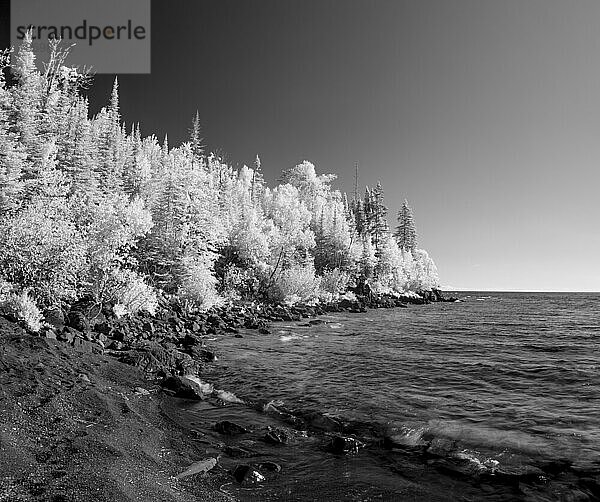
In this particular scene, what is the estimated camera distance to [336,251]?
71.2m

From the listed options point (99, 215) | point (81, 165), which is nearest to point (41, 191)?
point (99, 215)

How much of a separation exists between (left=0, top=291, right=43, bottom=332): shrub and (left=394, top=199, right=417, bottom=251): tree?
277ft

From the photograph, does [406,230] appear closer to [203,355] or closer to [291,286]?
[291,286]

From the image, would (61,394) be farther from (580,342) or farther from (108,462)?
(580,342)

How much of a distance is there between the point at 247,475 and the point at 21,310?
1349cm

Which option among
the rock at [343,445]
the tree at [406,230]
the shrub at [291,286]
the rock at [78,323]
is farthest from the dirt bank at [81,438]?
the tree at [406,230]

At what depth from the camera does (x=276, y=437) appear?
10062 mm

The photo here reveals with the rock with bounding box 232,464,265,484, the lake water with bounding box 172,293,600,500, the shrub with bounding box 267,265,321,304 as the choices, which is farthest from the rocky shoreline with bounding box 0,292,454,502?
the shrub with bounding box 267,265,321,304

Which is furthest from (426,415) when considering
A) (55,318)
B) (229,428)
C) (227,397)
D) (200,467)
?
(55,318)

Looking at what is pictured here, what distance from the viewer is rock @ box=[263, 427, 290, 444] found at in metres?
10.0

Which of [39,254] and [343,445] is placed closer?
[343,445]

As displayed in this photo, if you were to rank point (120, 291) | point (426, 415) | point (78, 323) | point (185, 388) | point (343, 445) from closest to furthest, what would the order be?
point (343, 445) < point (426, 415) < point (185, 388) < point (78, 323) < point (120, 291)

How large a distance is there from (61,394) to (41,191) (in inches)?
928

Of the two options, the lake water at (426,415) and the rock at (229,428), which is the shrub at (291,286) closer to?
the lake water at (426,415)
